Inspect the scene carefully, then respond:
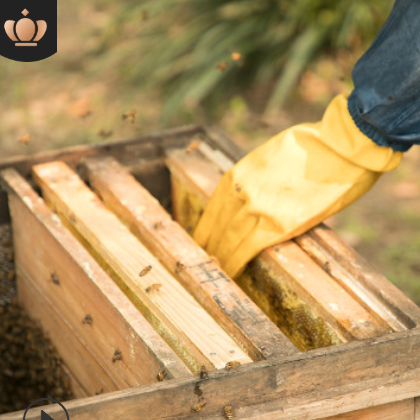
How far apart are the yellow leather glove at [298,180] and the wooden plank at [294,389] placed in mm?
540

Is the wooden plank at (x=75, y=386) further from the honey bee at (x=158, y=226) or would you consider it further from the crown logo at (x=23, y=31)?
the crown logo at (x=23, y=31)

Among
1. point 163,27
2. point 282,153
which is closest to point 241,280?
point 282,153

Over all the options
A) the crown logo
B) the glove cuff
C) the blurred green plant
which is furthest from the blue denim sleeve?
the blurred green plant

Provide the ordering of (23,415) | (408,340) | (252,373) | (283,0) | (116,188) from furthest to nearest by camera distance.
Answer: (283,0) < (116,188) < (408,340) < (252,373) < (23,415)

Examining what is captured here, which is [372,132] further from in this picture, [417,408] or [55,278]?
[55,278]

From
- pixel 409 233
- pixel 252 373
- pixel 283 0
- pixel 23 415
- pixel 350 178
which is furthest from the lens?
pixel 283 0

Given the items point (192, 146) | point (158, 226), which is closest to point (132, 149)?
point (192, 146)

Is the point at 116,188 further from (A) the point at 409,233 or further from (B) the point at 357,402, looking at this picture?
(A) the point at 409,233

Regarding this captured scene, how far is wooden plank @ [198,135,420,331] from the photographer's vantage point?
1844 mm

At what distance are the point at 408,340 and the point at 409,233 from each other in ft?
8.15

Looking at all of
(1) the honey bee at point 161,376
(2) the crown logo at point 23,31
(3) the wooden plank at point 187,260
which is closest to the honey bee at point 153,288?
(3) the wooden plank at point 187,260

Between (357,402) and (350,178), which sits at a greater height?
(350,178)

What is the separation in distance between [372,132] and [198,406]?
954 mm

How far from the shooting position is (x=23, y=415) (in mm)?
1458
